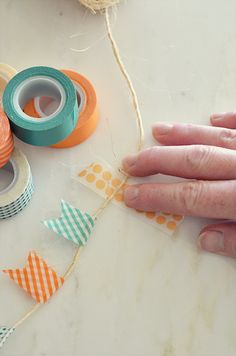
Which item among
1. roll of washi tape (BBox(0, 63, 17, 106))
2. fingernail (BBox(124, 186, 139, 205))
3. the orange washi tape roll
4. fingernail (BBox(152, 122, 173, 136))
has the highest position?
roll of washi tape (BBox(0, 63, 17, 106))

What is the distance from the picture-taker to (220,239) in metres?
0.94

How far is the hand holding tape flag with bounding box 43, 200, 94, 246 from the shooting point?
95cm

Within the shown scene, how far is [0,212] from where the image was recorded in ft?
3.13

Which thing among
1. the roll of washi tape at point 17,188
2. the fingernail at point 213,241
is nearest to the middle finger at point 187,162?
the fingernail at point 213,241

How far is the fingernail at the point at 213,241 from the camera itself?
934 mm

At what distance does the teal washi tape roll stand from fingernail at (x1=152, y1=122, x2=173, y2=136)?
17 centimetres

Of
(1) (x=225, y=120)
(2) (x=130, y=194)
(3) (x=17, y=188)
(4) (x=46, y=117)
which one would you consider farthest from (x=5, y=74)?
(1) (x=225, y=120)

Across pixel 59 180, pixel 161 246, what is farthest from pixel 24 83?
pixel 161 246

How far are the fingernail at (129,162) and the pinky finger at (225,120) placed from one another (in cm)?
21

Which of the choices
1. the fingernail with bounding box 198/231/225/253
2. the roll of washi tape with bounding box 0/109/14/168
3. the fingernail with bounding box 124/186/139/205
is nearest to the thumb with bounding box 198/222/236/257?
the fingernail with bounding box 198/231/225/253

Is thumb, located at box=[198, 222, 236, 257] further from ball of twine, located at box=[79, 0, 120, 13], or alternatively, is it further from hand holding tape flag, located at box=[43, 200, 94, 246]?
ball of twine, located at box=[79, 0, 120, 13]

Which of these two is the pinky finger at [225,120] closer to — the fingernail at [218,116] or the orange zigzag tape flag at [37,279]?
the fingernail at [218,116]

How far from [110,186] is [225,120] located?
0.29m

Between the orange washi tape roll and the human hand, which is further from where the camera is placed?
the orange washi tape roll
